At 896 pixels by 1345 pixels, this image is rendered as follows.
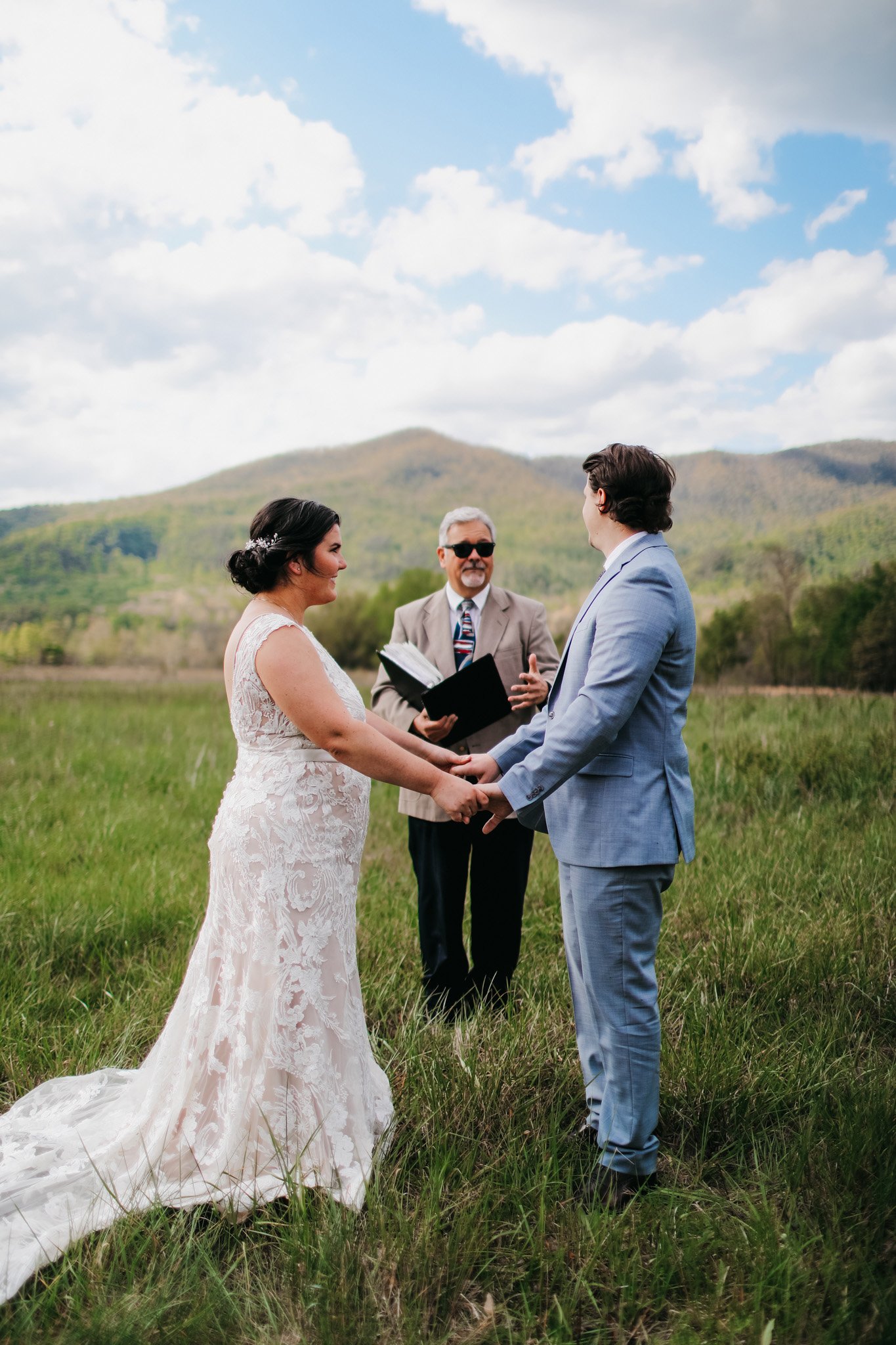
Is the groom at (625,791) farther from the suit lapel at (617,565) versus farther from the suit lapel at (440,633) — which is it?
the suit lapel at (440,633)

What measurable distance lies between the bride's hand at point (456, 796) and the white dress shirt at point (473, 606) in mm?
1336

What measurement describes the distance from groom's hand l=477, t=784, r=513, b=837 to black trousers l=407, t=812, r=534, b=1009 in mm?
873

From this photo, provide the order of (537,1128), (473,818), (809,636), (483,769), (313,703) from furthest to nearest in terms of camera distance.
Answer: (809,636) < (473,818) < (483,769) < (537,1128) < (313,703)

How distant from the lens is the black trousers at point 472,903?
14.1 feet

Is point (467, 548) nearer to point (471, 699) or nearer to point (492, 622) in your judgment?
point (492, 622)

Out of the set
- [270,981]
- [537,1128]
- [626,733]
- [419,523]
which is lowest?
[537,1128]

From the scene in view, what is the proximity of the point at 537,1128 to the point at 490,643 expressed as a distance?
2225 millimetres

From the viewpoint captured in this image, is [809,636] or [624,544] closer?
[624,544]

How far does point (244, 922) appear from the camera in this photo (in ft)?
9.94

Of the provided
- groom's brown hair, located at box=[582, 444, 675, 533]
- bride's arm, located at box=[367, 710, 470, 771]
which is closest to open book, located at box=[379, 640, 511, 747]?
bride's arm, located at box=[367, 710, 470, 771]

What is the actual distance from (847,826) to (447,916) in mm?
4141

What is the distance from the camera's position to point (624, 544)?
2992mm

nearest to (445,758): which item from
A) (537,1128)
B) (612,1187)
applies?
(537,1128)

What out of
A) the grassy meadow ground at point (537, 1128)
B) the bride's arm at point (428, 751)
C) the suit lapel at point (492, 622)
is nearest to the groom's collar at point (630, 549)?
the bride's arm at point (428, 751)
